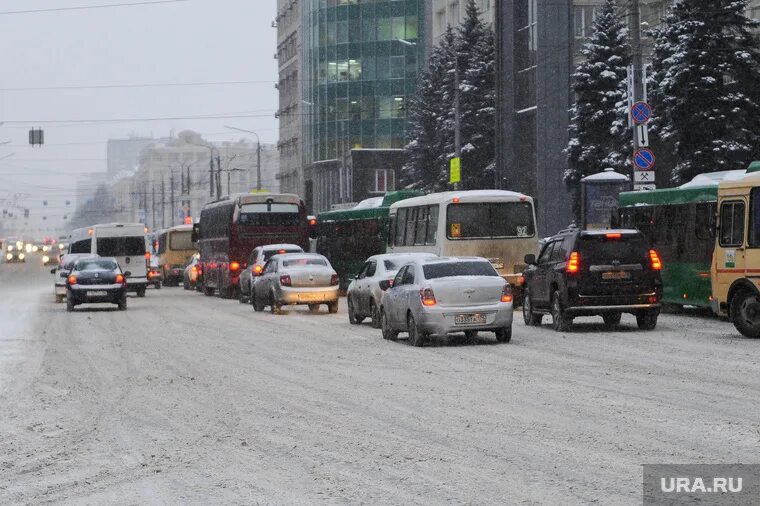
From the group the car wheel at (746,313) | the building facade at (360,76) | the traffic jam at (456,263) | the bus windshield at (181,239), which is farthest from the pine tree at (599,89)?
the building facade at (360,76)

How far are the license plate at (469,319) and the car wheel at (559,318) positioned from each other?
3378 millimetres

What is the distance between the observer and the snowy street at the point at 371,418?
10.1 metres

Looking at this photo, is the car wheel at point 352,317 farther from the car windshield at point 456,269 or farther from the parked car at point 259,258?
the parked car at point 259,258

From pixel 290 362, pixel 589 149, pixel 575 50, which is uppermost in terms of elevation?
pixel 575 50

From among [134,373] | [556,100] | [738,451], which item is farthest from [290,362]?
[556,100]

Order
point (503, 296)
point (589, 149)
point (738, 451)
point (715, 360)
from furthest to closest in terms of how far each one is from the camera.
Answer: point (589, 149) → point (503, 296) → point (715, 360) → point (738, 451)

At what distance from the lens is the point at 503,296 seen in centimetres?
2431

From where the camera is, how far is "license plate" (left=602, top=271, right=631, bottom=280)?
26750mm

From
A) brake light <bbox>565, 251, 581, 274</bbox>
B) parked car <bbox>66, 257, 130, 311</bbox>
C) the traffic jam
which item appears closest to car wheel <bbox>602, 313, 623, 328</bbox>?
the traffic jam

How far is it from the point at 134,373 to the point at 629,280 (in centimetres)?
1062

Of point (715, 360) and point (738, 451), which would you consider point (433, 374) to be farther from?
point (738, 451)

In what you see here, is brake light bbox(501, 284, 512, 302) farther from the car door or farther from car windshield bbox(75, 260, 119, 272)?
car windshield bbox(75, 260, 119, 272)

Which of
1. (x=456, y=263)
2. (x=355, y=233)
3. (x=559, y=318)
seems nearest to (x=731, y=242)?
(x=559, y=318)

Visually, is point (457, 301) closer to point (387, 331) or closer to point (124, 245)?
point (387, 331)
